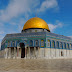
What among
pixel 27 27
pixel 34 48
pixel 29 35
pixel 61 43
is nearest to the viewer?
pixel 34 48

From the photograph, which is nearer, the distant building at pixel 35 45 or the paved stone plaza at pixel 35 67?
the paved stone plaza at pixel 35 67

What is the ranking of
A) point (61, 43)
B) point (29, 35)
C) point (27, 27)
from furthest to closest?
point (27, 27)
point (61, 43)
point (29, 35)

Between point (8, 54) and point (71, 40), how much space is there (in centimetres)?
2028

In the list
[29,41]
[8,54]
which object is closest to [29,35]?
[29,41]

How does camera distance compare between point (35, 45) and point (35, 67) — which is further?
point (35, 45)

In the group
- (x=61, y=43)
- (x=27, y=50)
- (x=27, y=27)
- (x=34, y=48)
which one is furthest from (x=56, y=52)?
(x=27, y=27)

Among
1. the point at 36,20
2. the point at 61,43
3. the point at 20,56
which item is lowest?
the point at 20,56

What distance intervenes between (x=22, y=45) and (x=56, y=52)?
9.52 meters

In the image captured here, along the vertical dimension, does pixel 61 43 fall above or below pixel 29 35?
below

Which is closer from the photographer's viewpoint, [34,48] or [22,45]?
[34,48]

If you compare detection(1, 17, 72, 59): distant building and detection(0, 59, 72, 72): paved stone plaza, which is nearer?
detection(0, 59, 72, 72): paved stone plaza

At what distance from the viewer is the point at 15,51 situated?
2397cm

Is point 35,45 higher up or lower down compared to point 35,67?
higher up

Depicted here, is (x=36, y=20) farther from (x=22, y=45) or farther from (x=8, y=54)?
(x=8, y=54)
